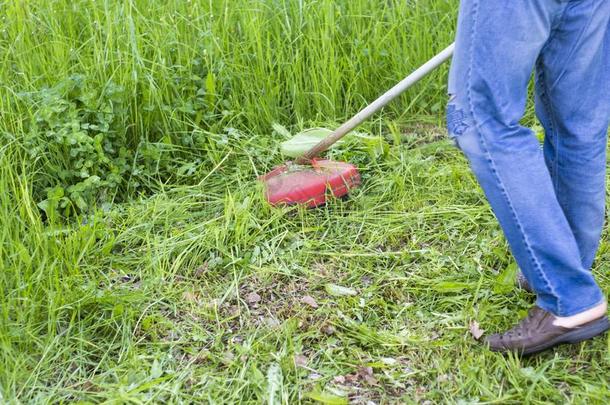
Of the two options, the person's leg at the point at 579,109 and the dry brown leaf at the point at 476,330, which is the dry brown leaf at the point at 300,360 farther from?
the person's leg at the point at 579,109

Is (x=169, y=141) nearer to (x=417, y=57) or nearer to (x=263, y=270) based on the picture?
(x=263, y=270)

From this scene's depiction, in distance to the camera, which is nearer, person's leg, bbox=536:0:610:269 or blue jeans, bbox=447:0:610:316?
blue jeans, bbox=447:0:610:316

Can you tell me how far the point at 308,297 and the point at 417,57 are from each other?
5.28 feet

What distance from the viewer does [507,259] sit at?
8.98 ft

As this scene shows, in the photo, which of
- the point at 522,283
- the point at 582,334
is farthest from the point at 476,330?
the point at 582,334

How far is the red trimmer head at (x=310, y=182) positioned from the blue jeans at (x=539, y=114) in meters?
1.09

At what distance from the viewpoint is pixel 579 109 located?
2098 millimetres

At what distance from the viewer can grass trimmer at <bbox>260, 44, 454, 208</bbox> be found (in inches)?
121

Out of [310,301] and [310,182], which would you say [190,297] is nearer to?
[310,301]

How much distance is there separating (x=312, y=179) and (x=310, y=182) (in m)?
0.02

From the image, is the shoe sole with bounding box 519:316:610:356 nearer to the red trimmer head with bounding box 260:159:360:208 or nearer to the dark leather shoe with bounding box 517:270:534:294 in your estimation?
the dark leather shoe with bounding box 517:270:534:294

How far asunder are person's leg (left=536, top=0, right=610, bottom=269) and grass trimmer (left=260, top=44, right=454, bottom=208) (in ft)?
3.12

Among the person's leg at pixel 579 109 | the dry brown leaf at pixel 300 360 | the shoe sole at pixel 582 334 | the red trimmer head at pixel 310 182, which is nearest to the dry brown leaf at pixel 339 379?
the dry brown leaf at pixel 300 360

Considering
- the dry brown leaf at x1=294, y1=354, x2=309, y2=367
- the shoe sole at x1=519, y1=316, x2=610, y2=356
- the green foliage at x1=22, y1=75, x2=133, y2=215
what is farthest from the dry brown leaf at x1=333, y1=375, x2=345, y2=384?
the green foliage at x1=22, y1=75, x2=133, y2=215
